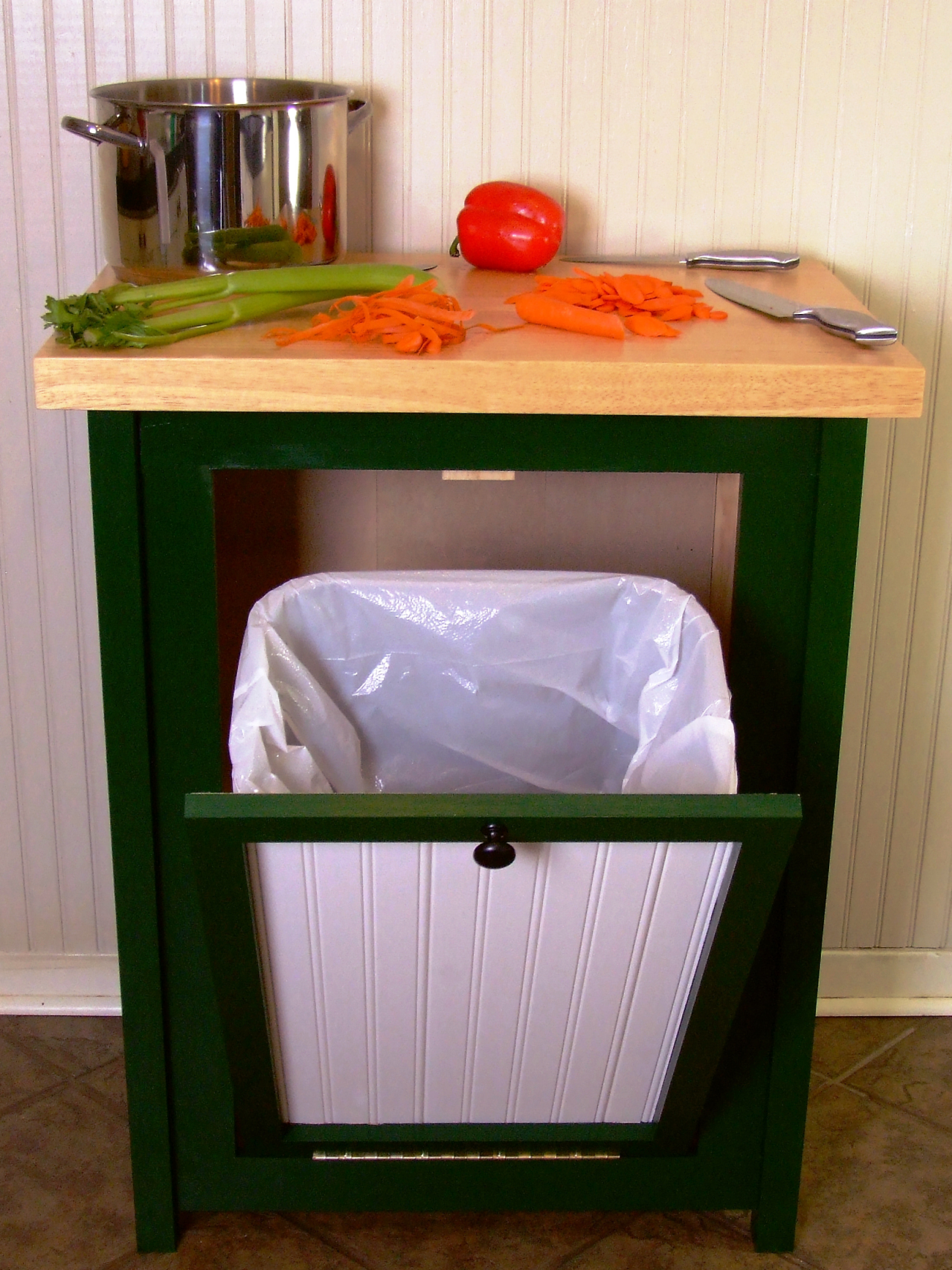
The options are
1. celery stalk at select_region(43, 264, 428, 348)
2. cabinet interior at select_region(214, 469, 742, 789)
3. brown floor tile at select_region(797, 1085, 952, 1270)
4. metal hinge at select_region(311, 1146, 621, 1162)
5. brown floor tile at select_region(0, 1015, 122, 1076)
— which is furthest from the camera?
brown floor tile at select_region(0, 1015, 122, 1076)

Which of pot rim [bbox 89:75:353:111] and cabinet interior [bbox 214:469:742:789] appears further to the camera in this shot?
cabinet interior [bbox 214:469:742:789]

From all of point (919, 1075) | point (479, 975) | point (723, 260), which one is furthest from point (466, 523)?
point (919, 1075)

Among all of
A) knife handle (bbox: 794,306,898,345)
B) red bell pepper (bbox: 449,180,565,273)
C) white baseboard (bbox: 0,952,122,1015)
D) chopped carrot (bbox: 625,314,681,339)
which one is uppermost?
red bell pepper (bbox: 449,180,565,273)

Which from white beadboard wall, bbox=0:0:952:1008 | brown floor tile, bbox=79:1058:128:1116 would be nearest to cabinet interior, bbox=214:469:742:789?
white beadboard wall, bbox=0:0:952:1008

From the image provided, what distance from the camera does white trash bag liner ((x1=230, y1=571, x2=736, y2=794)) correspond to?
1.10 metres

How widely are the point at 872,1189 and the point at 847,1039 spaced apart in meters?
0.27

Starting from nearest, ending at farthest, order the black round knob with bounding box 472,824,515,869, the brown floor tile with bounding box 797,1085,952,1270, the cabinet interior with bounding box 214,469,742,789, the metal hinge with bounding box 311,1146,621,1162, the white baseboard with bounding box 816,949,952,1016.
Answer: the black round knob with bounding box 472,824,515,869 < the metal hinge with bounding box 311,1146,621,1162 < the brown floor tile with bounding box 797,1085,952,1270 < the cabinet interior with bounding box 214,469,742,789 < the white baseboard with bounding box 816,949,952,1016

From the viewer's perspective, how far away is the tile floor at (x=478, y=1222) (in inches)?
52.7

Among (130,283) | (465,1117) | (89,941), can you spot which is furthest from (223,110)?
(89,941)

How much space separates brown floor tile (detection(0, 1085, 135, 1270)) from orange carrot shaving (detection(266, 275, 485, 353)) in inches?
35.9

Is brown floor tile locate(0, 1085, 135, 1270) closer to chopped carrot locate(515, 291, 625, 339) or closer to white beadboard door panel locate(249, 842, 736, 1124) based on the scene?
white beadboard door panel locate(249, 842, 736, 1124)

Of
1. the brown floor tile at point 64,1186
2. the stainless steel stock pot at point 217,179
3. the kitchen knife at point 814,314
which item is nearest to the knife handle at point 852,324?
the kitchen knife at point 814,314

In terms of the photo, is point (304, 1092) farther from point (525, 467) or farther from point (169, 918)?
point (525, 467)

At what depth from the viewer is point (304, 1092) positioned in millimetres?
1188
